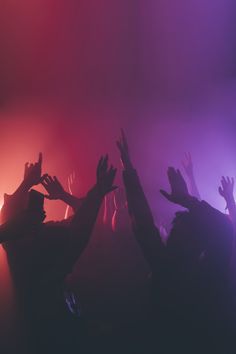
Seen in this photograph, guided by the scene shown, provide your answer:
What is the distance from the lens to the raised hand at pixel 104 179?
255 cm

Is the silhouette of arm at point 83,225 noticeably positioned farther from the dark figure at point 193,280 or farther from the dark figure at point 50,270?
the dark figure at point 193,280

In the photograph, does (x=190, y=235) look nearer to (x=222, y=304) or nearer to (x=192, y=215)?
(x=192, y=215)

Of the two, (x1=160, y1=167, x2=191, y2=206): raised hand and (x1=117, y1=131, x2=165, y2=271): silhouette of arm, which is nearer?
(x1=117, y1=131, x2=165, y2=271): silhouette of arm

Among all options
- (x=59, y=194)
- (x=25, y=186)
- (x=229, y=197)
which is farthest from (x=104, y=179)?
(x=229, y=197)

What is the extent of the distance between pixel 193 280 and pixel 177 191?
58cm

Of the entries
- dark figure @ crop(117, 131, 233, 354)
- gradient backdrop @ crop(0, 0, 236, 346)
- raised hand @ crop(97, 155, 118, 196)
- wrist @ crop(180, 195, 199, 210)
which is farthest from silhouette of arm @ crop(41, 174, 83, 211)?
gradient backdrop @ crop(0, 0, 236, 346)

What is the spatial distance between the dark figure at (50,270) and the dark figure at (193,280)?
1.13 feet

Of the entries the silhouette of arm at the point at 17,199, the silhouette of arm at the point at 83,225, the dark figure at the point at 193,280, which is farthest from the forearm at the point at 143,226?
the silhouette of arm at the point at 17,199

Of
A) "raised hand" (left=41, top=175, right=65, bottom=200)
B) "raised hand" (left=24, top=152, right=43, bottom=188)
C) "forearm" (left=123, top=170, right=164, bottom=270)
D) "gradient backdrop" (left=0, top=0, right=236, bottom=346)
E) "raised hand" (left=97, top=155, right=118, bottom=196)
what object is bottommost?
"forearm" (left=123, top=170, right=164, bottom=270)

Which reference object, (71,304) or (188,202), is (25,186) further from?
(188,202)

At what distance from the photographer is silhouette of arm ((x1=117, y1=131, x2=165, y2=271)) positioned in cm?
236

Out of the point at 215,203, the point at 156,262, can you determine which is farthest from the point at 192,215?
the point at 215,203

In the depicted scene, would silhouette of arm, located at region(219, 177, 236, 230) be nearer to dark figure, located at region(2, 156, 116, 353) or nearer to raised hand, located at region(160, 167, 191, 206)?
raised hand, located at region(160, 167, 191, 206)

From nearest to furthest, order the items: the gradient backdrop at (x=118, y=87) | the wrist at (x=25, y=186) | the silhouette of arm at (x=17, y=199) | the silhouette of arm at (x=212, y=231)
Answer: the silhouette of arm at (x=212, y=231)
the silhouette of arm at (x=17, y=199)
the wrist at (x=25, y=186)
the gradient backdrop at (x=118, y=87)
